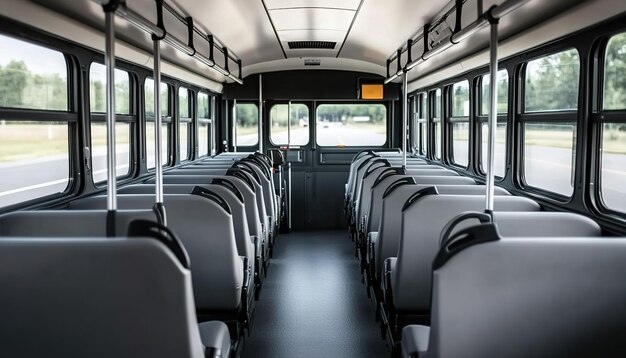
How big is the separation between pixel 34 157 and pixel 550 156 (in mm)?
3292

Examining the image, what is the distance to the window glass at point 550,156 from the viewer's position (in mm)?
3561

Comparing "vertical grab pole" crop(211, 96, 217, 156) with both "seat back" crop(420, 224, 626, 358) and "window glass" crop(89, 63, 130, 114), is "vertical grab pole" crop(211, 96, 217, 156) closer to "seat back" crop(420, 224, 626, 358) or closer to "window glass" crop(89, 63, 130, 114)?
"window glass" crop(89, 63, 130, 114)

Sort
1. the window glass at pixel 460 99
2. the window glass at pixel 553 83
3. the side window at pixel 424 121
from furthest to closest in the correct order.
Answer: the side window at pixel 424 121 → the window glass at pixel 460 99 → the window glass at pixel 553 83

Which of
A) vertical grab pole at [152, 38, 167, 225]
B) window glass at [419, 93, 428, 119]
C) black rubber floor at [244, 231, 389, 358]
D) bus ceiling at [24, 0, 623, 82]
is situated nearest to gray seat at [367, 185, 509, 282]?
black rubber floor at [244, 231, 389, 358]

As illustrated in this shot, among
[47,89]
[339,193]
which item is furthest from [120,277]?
[339,193]

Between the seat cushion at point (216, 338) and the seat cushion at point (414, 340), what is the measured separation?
769mm

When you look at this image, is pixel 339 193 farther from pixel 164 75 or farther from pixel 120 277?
pixel 120 277

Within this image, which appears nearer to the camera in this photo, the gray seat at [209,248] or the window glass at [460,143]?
the gray seat at [209,248]

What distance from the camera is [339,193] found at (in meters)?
8.84

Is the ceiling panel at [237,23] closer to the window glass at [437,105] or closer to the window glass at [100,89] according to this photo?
the window glass at [100,89]

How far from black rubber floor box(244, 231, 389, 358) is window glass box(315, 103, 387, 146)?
2.38 meters

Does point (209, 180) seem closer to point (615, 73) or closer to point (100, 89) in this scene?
point (100, 89)

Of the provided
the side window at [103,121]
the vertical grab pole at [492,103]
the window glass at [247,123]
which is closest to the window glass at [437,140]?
the window glass at [247,123]

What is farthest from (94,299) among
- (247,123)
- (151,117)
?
(247,123)
